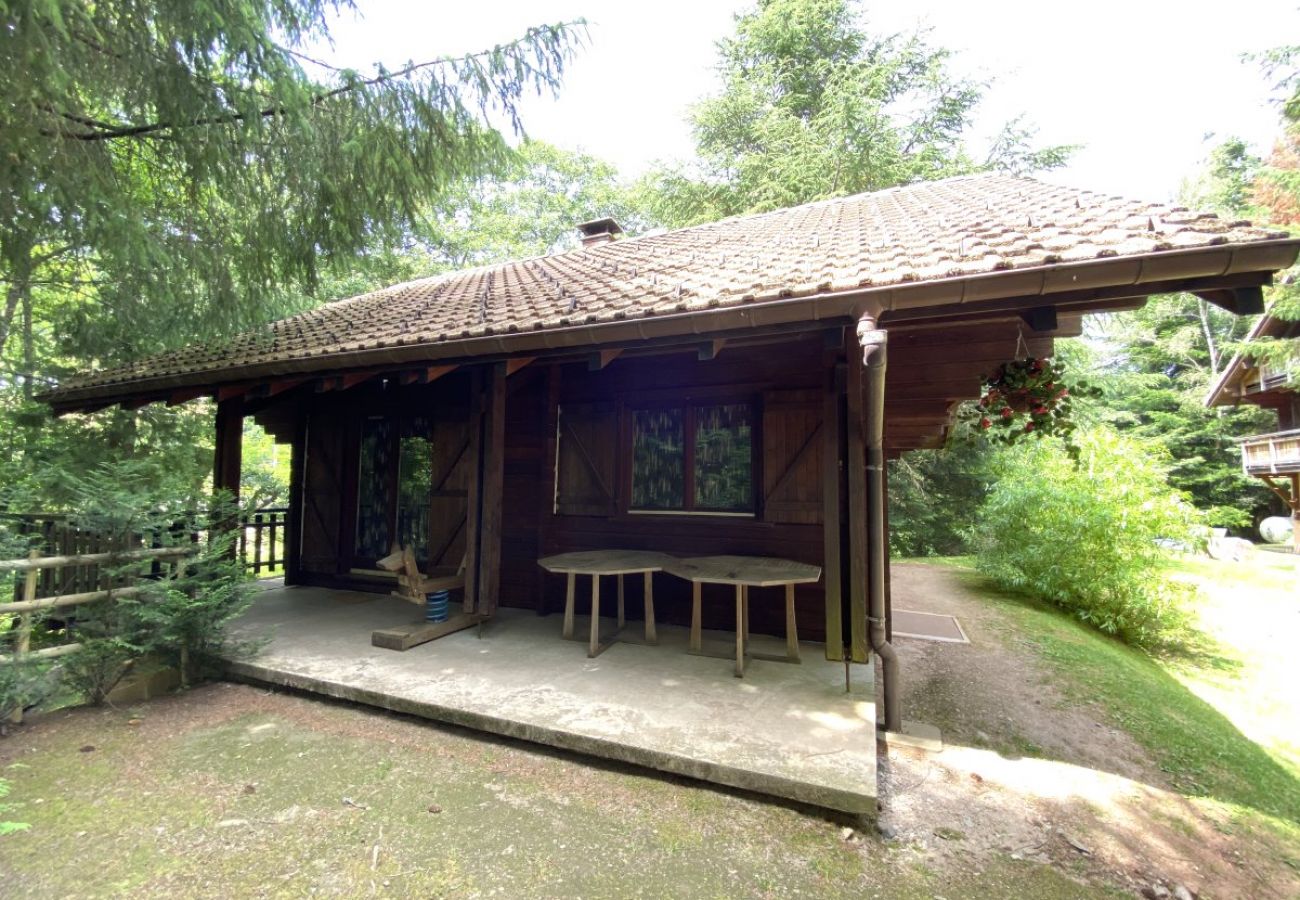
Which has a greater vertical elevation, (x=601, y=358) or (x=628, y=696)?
(x=601, y=358)

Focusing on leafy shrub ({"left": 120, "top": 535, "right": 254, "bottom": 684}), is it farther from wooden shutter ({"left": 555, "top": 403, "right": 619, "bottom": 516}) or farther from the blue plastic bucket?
wooden shutter ({"left": 555, "top": 403, "right": 619, "bottom": 516})

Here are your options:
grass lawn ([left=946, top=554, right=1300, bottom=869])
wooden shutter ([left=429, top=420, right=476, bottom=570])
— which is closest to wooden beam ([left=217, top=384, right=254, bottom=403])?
wooden shutter ([left=429, top=420, right=476, bottom=570])

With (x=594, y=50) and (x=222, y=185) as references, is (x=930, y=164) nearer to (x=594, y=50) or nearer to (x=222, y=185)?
(x=594, y=50)

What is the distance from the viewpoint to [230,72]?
3.52 m

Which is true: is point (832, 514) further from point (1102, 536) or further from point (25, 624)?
point (1102, 536)

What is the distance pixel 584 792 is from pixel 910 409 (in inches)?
159

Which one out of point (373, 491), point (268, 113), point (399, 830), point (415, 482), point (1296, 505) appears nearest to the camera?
point (399, 830)

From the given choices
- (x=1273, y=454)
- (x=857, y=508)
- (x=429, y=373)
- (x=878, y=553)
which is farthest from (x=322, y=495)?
(x=1273, y=454)

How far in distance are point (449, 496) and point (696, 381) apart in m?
2.79

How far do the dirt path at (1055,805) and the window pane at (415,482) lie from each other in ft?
15.2

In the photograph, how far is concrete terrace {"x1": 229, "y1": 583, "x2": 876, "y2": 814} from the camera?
2.38 m

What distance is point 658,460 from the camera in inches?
183

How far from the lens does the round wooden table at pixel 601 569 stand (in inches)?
146

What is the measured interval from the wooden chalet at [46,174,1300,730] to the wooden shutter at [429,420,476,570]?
0.08 feet
